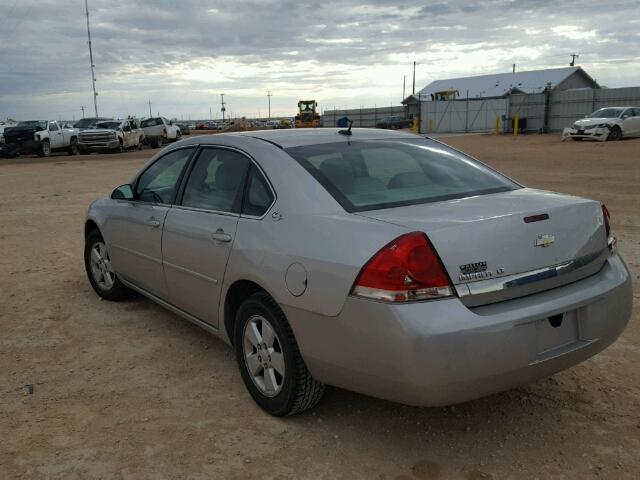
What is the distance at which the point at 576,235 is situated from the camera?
3027mm

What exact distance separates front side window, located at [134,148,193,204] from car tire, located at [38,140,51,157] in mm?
27427

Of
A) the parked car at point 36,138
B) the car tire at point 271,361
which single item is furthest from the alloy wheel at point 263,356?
the parked car at point 36,138

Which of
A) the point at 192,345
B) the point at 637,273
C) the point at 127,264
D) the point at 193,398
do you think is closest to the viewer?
the point at 193,398

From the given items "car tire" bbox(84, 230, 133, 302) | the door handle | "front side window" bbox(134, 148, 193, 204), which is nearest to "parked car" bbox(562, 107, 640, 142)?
"car tire" bbox(84, 230, 133, 302)

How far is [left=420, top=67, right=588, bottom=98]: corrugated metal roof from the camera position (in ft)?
198

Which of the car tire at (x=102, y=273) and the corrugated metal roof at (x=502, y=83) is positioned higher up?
the corrugated metal roof at (x=502, y=83)

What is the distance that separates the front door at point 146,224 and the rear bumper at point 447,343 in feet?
5.78

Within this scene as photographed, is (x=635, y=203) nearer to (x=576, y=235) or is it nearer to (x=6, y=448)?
(x=576, y=235)

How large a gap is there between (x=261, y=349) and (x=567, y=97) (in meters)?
42.2

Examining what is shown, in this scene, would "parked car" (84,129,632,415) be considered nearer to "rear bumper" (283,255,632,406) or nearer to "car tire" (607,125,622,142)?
"rear bumper" (283,255,632,406)

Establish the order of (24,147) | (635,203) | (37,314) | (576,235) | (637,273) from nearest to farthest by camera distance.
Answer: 1. (576,235)
2. (37,314)
3. (637,273)
4. (635,203)
5. (24,147)

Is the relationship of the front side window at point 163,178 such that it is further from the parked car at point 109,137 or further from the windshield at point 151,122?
the windshield at point 151,122

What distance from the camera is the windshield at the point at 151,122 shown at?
120ft

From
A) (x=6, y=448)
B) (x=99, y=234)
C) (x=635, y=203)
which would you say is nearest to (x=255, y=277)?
(x=6, y=448)
